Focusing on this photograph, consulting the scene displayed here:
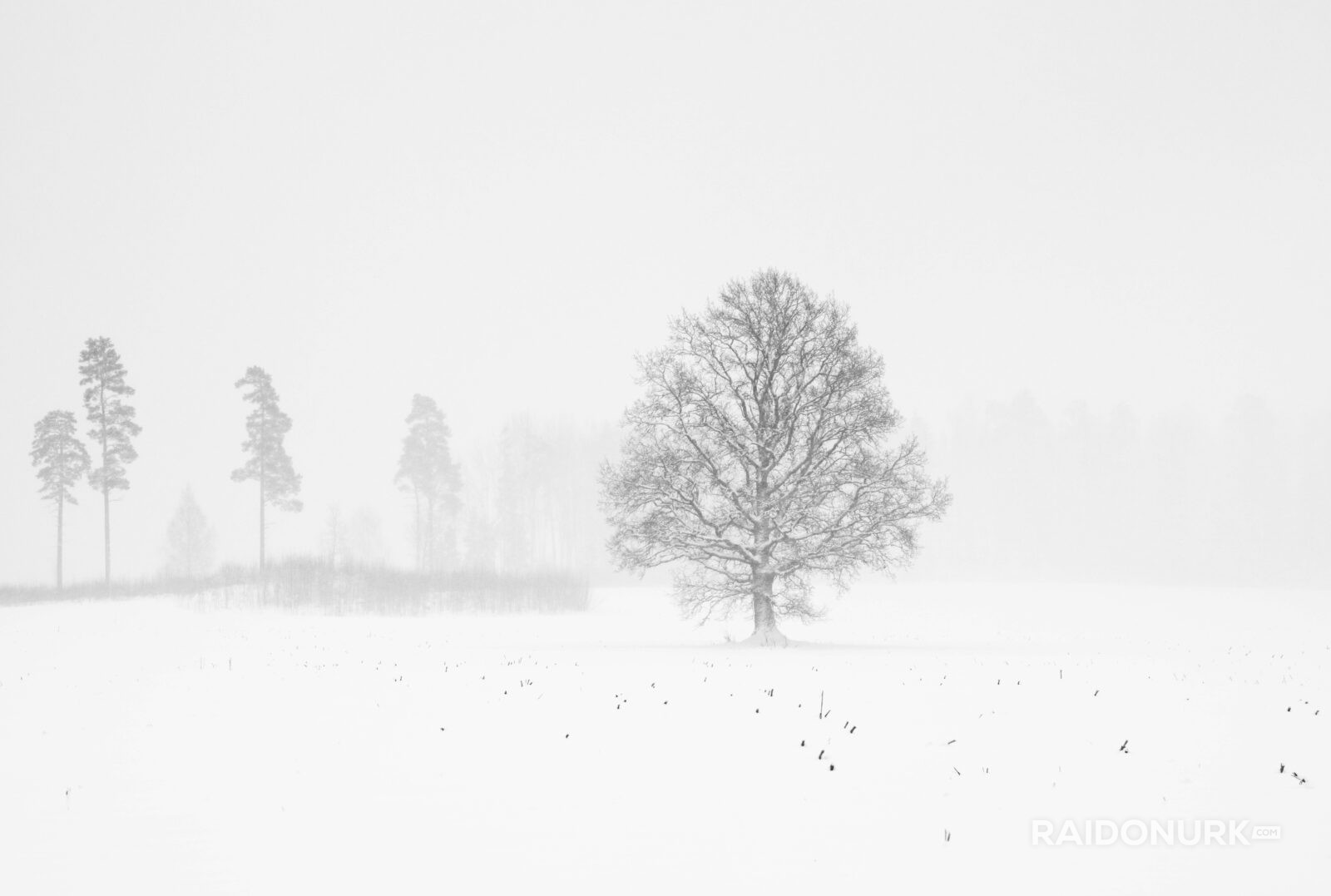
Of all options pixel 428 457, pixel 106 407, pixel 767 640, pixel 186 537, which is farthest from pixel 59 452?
pixel 767 640

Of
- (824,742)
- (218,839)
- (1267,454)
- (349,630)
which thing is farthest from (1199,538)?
(218,839)

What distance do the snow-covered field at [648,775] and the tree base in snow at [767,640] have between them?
5664 millimetres

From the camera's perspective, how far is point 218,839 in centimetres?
900

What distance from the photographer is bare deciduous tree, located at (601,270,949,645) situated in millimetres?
25797

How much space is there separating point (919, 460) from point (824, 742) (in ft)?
51.7

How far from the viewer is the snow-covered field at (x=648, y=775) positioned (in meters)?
8.50

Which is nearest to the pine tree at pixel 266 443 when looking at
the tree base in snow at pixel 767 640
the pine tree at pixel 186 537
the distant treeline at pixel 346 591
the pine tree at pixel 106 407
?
the pine tree at pixel 106 407

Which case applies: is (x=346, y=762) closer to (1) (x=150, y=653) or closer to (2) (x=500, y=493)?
(1) (x=150, y=653)

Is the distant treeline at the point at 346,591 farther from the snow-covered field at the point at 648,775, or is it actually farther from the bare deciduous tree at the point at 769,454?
the snow-covered field at the point at 648,775

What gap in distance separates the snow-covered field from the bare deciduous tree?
251 inches

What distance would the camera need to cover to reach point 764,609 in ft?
86.4

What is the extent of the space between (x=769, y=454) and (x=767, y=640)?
204 inches

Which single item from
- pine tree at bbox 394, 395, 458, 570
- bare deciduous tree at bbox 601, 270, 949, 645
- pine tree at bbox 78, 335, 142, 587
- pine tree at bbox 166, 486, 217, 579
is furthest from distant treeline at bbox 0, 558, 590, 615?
pine tree at bbox 166, 486, 217, 579

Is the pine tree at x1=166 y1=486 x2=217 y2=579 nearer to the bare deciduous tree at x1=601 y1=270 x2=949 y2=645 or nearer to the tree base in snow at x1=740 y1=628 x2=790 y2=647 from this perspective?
the bare deciduous tree at x1=601 y1=270 x2=949 y2=645
